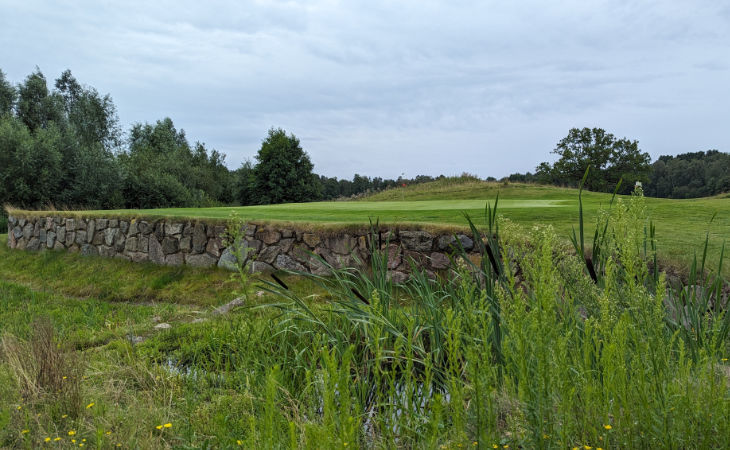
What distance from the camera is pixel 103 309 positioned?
303 inches

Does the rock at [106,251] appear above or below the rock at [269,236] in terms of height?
below

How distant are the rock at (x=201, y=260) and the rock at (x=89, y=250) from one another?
3312 mm

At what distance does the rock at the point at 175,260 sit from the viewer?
10133 mm

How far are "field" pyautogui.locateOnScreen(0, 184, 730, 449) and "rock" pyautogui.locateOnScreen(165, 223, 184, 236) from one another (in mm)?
4079

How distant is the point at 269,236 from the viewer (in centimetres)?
916

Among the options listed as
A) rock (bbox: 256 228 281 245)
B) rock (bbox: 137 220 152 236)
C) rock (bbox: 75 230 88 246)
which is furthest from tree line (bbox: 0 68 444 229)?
rock (bbox: 256 228 281 245)

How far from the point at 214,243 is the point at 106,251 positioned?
353 cm

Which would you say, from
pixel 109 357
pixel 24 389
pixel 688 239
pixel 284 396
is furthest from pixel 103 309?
pixel 688 239

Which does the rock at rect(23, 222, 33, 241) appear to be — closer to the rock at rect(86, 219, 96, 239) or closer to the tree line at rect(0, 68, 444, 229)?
the rock at rect(86, 219, 96, 239)

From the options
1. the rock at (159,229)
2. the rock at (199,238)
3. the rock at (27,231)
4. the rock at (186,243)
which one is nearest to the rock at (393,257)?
the rock at (199,238)

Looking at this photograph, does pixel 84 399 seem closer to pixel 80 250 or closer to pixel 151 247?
pixel 151 247

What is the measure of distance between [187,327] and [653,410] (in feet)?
13.8

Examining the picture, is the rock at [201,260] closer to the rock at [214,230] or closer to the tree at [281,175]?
the rock at [214,230]

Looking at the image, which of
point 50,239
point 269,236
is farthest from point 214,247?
point 50,239
